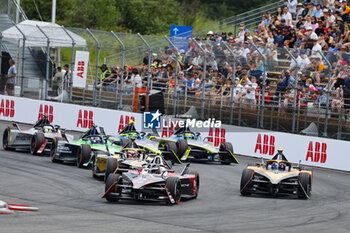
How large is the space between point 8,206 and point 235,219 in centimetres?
404

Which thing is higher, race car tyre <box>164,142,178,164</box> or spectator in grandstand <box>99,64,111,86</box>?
spectator in grandstand <box>99,64,111,86</box>

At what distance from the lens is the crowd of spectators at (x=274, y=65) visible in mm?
24578

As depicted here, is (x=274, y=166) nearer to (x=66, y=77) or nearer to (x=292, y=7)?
(x=66, y=77)

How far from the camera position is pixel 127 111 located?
3002cm

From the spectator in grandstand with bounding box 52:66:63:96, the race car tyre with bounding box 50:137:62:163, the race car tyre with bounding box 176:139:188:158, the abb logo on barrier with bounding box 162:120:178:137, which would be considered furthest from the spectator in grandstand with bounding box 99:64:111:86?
the race car tyre with bounding box 50:137:62:163

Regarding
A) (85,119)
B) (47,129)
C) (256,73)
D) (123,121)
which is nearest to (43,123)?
(47,129)

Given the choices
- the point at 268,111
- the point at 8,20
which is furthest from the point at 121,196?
the point at 8,20

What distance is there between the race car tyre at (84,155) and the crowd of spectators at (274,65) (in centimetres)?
814

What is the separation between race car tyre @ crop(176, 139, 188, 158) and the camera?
22688 mm

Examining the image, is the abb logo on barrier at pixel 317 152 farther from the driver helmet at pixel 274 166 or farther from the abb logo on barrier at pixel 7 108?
the abb logo on barrier at pixel 7 108

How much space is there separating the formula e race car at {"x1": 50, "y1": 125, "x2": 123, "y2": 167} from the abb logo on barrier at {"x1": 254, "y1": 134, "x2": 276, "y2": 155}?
257 inches

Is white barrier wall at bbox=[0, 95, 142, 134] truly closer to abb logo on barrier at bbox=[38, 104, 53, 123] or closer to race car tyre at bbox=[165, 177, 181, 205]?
abb logo on barrier at bbox=[38, 104, 53, 123]

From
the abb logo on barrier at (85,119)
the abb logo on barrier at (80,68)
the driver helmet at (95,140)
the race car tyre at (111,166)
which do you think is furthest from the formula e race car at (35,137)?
the abb logo on barrier at (80,68)

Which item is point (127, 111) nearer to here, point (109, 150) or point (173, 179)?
point (109, 150)
